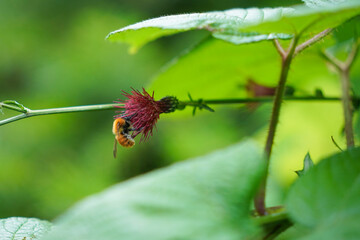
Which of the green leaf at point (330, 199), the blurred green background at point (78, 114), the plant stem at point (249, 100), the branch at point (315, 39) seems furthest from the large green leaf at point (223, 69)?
the blurred green background at point (78, 114)

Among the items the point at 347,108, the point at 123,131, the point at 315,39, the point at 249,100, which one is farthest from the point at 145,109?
the point at 347,108

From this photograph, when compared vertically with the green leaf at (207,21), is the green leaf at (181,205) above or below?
below

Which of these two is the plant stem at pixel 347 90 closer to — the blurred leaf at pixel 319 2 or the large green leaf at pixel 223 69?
the large green leaf at pixel 223 69

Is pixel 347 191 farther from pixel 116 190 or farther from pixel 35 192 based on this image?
pixel 35 192

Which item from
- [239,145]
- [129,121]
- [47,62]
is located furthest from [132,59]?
[239,145]

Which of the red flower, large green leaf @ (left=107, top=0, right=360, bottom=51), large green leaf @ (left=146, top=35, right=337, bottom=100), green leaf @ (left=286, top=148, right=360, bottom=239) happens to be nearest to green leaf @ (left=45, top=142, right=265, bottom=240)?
green leaf @ (left=286, top=148, right=360, bottom=239)

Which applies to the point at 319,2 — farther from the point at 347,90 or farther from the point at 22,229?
the point at 22,229
